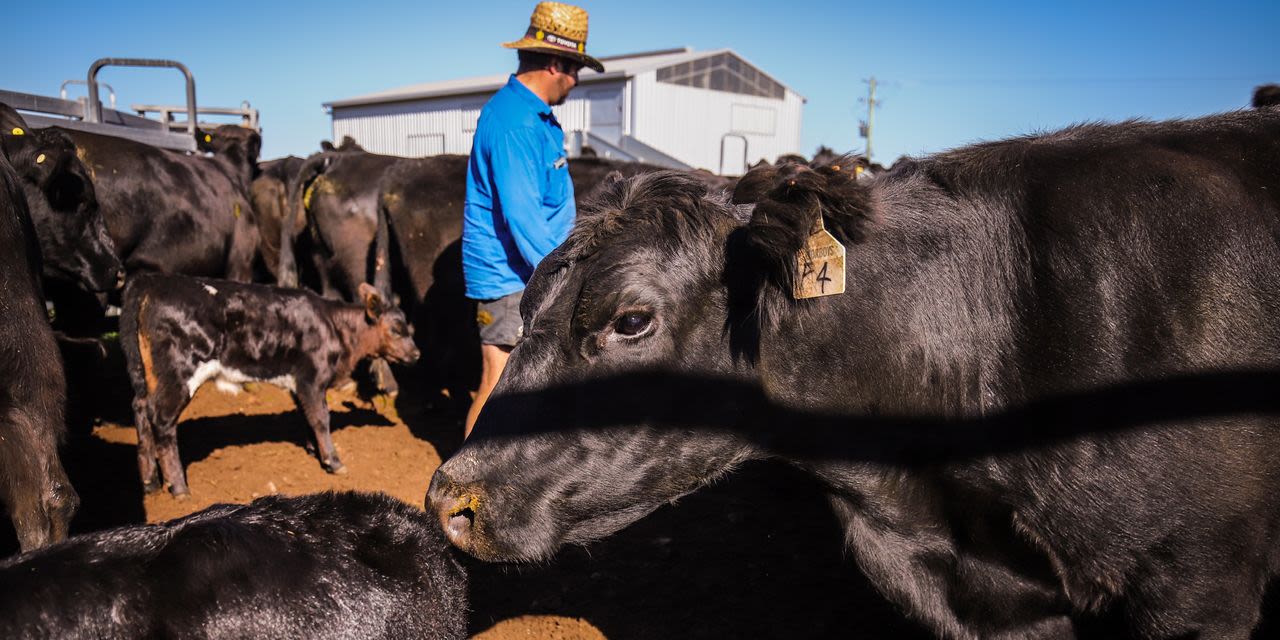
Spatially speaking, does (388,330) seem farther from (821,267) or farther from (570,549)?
(821,267)

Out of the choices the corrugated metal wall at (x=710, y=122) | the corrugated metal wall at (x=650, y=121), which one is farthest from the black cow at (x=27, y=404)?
the corrugated metal wall at (x=650, y=121)

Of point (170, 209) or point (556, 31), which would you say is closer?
point (556, 31)

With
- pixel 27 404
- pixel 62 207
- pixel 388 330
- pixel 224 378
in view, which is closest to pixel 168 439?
pixel 224 378

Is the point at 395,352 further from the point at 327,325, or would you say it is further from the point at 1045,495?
the point at 1045,495

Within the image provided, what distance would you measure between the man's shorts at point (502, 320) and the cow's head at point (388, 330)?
2.45 meters

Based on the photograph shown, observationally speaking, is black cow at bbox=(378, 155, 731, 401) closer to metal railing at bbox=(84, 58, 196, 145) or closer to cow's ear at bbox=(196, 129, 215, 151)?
metal railing at bbox=(84, 58, 196, 145)

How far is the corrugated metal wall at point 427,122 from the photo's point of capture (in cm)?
3138

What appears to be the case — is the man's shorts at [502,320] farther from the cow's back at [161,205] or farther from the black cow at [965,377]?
the cow's back at [161,205]

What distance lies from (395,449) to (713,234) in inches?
185

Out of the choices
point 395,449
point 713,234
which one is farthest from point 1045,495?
point 395,449

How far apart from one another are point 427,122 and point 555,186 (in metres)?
32.6

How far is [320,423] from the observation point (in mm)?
5742

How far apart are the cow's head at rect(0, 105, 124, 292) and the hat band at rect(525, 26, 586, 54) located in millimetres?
3373

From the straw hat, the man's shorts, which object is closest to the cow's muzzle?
the man's shorts
